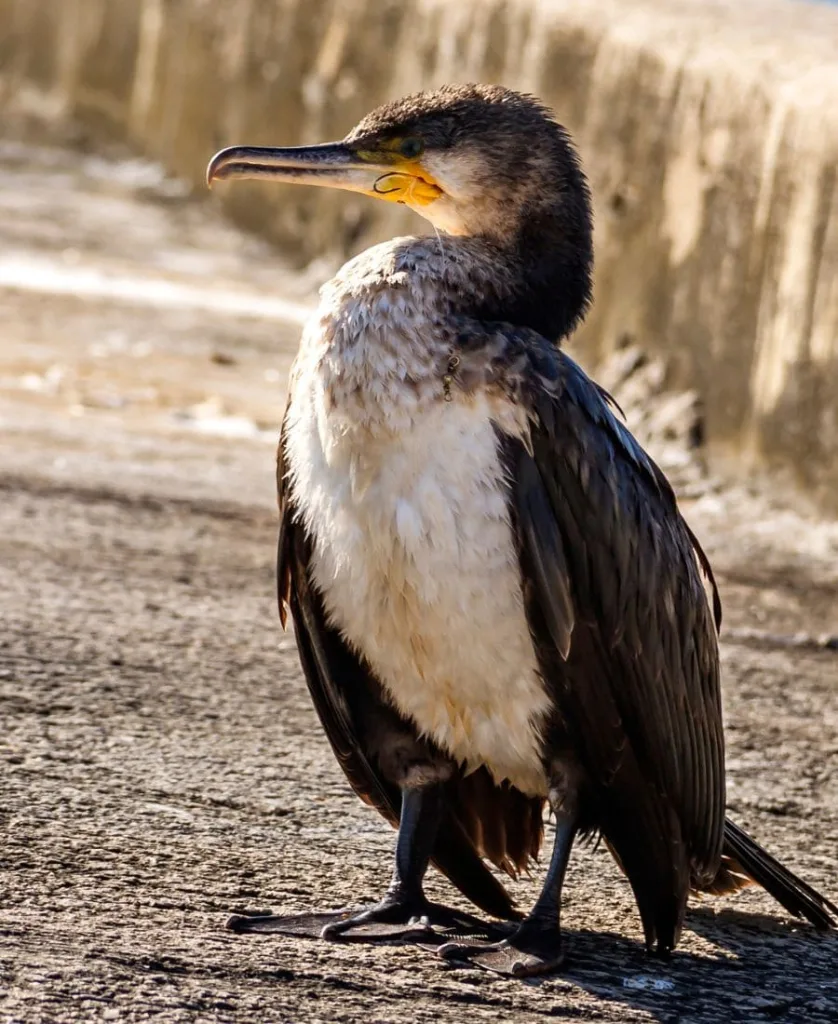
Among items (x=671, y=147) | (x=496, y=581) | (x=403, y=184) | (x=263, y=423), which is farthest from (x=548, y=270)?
(x=671, y=147)

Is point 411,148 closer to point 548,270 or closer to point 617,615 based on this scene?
point 548,270

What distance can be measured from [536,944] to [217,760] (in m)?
1.20

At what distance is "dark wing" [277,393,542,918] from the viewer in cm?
371

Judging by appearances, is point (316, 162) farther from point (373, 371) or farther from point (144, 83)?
Answer: point (144, 83)

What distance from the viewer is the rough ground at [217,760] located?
10.8 feet

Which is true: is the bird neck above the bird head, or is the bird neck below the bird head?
below

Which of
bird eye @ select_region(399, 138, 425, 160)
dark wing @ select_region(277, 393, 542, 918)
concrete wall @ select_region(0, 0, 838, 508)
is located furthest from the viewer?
concrete wall @ select_region(0, 0, 838, 508)

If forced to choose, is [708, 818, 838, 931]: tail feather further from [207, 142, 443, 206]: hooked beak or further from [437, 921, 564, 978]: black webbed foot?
[207, 142, 443, 206]: hooked beak

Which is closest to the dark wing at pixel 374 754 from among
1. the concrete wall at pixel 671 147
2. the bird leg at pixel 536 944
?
the bird leg at pixel 536 944

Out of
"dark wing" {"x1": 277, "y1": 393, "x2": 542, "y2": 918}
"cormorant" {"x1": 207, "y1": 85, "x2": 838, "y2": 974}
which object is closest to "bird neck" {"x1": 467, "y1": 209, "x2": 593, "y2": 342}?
"cormorant" {"x1": 207, "y1": 85, "x2": 838, "y2": 974}

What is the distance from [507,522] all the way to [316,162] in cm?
102

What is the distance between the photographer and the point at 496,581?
344 centimetres

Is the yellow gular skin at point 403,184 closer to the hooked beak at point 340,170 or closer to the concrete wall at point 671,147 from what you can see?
the hooked beak at point 340,170

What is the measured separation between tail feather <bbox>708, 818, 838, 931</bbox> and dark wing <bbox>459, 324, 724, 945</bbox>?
128 mm
